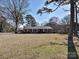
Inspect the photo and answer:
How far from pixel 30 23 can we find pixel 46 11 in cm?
8828

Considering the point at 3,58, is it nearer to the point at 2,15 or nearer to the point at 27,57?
the point at 27,57

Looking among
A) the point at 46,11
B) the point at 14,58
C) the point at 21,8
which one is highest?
the point at 21,8

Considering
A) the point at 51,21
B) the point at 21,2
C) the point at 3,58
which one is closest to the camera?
the point at 3,58

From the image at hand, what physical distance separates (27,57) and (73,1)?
14104mm

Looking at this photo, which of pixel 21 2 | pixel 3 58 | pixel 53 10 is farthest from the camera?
pixel 21 2

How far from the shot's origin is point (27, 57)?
33.1 feet

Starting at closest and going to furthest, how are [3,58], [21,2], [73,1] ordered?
[3,58] < [73,1] < [21,2]

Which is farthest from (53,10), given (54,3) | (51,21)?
Result: (51,21)

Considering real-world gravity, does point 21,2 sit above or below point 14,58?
above

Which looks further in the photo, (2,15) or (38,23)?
(38,23)

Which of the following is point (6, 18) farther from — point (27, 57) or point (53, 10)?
point (27, 57)

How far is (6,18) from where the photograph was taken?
253 ft

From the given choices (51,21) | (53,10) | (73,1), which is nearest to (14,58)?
(73,1)

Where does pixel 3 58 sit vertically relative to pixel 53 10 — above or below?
below
